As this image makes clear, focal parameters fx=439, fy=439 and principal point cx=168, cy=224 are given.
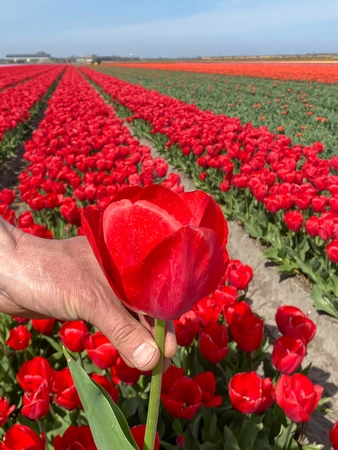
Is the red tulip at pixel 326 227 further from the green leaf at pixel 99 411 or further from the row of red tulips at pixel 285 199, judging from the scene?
the green leaf at pixel 99 411

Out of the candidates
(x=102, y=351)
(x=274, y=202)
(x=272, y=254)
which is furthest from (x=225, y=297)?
(x=272, y=254)

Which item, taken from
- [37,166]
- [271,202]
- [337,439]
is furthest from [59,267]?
[37,166]

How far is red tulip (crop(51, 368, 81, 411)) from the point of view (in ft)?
5.07

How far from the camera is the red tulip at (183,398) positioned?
5.18 ft

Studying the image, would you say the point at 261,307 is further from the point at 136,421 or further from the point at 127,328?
the point at 127,328

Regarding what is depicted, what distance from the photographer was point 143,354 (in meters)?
0.90

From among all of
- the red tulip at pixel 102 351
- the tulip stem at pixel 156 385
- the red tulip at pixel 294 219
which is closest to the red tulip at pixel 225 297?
the red tulip at pixel 102 351

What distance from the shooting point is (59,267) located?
1.21m

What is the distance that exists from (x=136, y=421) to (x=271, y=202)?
2.37 metres

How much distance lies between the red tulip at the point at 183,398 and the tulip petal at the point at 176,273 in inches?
36.7

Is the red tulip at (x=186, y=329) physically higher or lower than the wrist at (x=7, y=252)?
lower

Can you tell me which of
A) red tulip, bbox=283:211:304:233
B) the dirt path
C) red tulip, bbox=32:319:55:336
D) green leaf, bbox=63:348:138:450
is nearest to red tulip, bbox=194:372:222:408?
red tulip, bbox=32:319:55:336

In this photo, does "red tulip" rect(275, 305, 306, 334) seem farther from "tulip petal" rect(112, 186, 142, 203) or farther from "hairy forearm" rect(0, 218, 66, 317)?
"tulip petal" rect(112, 186, 142, 203)

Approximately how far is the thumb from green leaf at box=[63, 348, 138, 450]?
0.11 meters
